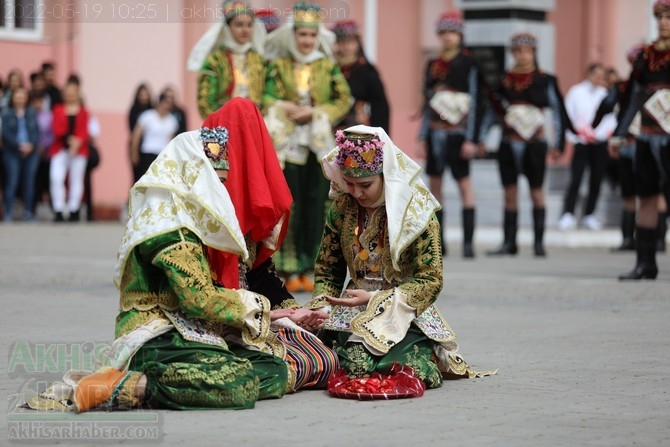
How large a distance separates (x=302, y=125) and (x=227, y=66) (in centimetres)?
72

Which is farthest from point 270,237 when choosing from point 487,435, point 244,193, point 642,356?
point 642,356

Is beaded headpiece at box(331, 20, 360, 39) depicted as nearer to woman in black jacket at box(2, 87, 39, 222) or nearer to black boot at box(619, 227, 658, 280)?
black boot at box(619, 227, 658, 280)

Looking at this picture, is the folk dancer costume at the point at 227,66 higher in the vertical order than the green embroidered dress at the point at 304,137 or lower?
higher

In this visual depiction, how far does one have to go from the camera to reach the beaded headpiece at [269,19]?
1276 centimetres

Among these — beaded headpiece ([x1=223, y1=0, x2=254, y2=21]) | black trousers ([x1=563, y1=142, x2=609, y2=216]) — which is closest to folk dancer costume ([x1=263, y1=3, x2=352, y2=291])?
beaded headpiece ([x1=223, y1=0, x2=254, y2=21])

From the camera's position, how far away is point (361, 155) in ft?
23.8

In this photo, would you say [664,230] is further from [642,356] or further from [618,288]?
[642,356]

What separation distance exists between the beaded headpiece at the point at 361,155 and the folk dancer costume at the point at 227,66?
4.67 m

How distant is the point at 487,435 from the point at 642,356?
8.70ft

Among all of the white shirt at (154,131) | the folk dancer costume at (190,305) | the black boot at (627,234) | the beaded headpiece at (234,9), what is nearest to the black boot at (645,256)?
the beaded headpiece at (234,9)

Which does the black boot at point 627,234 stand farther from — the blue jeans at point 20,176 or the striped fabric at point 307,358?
the striped fabric at point 307,358

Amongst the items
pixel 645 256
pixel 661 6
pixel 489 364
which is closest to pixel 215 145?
pixel 489 364

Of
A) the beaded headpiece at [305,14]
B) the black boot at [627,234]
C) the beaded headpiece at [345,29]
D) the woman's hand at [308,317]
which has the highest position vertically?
the beaded headpiece at [305,14]

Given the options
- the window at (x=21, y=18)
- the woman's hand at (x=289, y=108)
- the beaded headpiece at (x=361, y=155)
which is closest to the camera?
the beaded headpiece at (x=361, y=155)
